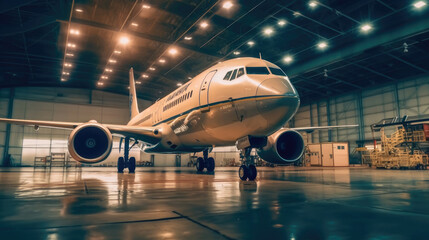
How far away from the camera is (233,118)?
7012 millimetres

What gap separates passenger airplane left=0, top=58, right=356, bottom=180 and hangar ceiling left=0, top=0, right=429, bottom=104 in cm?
841

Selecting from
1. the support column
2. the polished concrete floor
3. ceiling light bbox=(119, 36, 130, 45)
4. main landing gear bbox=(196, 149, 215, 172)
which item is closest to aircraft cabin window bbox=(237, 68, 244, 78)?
the polished concrete floor

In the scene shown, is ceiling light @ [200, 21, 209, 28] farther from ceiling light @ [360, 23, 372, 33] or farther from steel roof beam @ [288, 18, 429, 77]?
steel roof beam @ [288, 18, 429, 77]

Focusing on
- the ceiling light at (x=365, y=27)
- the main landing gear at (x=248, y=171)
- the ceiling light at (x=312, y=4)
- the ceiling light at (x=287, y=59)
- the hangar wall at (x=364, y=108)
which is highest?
the ceiling light at (x=312, y=4)

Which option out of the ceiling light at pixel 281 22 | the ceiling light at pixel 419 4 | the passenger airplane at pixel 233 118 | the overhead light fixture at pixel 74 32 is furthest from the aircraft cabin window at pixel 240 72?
the overhead light fixture at pixel 74 32

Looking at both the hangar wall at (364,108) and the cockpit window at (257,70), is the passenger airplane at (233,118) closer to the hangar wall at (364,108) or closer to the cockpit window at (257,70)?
the cockpit window at (257,70)

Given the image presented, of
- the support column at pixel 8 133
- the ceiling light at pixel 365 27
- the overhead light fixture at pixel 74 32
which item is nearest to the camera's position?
the ceiling light at pixel 365 27

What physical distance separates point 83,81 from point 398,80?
3729 centimetres

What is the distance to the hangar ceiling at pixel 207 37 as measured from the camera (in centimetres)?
1644

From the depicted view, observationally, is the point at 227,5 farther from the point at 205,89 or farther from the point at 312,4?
the point at 205,89

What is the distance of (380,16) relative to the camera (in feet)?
57.6

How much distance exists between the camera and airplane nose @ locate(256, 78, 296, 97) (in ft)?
20.6

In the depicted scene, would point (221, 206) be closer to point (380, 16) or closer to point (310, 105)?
point (380, 16)

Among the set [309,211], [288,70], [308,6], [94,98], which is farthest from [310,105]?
[309,211]
